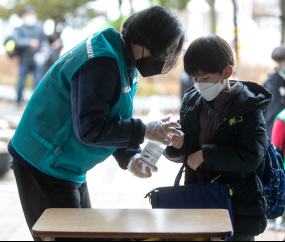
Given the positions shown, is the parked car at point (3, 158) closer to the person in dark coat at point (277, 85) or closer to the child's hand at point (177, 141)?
the child's hand at point (177, 141)

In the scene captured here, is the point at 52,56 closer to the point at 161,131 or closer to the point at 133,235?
the point at 161,131

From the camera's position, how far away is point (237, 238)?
1525 millimetres

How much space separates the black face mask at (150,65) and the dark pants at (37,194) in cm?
64

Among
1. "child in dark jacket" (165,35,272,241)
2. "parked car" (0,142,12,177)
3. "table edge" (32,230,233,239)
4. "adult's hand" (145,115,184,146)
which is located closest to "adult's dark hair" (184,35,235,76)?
"child in dark jacket" (165,35,272,241)

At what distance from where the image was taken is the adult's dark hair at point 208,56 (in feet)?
4.88

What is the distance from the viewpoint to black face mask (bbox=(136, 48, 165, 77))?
1467mm

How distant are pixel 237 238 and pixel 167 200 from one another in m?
0.37

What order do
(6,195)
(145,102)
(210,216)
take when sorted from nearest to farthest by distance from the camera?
(210,216) < (6,195) < (145,102)

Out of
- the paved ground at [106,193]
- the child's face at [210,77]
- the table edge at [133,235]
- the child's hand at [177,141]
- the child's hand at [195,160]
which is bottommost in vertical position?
the paved ground at [106,193]

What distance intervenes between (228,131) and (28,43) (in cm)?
664

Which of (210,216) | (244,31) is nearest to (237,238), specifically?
(210,216)

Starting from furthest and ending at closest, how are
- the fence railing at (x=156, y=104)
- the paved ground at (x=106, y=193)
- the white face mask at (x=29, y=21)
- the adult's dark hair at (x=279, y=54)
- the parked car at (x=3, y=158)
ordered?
the fence railing at (x=156, y=104) → the white face mask at (x=29, y=21) → the parked car at (x=3, y=158) → the adult's dark hair at (x=279, y=54) → the paved ground at (x=106, y=193)

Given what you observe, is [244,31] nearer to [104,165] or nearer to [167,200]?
[104,165]

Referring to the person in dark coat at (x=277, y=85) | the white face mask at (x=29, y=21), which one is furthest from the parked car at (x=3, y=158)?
the white face mask at (x=29, y=21)
